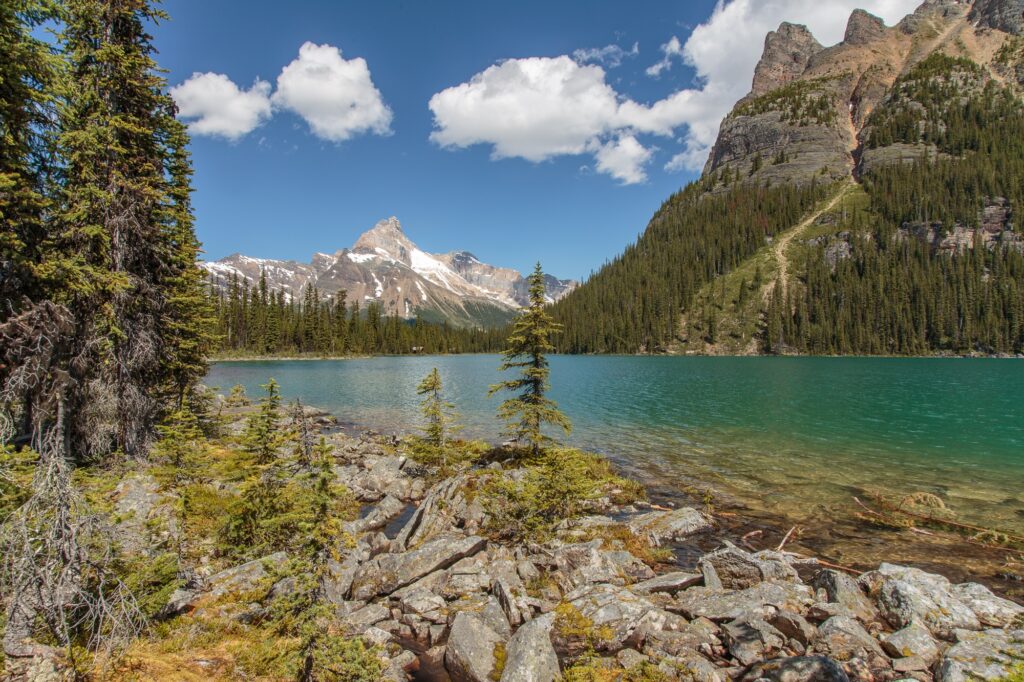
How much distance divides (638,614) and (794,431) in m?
33.4

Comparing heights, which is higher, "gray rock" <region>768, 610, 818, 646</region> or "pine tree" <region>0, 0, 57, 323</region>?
"pine tree" <region>0, 0, 57, 323</region>

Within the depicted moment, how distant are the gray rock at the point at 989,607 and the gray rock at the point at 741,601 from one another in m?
3.46

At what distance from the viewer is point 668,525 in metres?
17.3

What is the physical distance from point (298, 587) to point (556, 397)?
51.0 m

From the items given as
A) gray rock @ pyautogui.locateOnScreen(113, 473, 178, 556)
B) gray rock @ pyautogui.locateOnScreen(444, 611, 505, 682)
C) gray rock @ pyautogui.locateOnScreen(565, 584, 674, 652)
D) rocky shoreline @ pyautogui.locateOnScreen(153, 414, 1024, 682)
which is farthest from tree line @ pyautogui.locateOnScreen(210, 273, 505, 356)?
gray rock @ pyautogui.locateOnScreen(565, 584, 674, 652)

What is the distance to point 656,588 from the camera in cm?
1180

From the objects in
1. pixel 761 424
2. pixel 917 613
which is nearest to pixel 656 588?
pixel 917 613

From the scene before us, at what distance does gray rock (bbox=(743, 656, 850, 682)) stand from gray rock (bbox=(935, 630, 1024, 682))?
1.92 m

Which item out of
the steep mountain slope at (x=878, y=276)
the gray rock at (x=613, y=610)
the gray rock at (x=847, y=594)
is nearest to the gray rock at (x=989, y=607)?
the gray rock at (x=847, y=594)

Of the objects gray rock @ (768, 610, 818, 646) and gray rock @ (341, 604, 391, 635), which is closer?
gray rock @ (768, 610, 818, 646)

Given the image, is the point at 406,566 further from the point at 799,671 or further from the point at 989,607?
the point at 989,607

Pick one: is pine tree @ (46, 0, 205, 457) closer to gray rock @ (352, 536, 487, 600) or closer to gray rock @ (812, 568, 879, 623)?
gray rock @ (352, 536, 487, 600)

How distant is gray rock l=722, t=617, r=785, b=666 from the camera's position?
29.3 feet

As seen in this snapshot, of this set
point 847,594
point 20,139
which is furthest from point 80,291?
point 847,594
